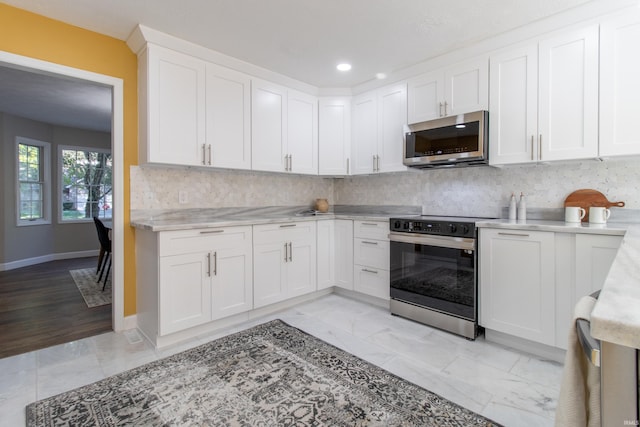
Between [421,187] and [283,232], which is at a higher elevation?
[421,187]

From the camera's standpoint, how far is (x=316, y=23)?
244cm

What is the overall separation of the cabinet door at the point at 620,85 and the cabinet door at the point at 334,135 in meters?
2.34

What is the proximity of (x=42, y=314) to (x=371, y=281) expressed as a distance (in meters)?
3.36

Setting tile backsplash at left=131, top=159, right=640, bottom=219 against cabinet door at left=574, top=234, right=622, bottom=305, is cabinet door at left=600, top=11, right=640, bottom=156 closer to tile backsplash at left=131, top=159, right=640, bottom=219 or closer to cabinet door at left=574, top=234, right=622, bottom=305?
tile backsplash at left=131, top=159, right=640, bottom=219

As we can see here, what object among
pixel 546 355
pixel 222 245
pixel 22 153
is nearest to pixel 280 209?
pixel 222 245

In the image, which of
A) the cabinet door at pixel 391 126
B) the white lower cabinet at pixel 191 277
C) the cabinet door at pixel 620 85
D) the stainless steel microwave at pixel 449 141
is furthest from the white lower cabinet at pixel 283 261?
the cabinet door at pixel 620 85

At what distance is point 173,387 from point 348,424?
3.56 ft

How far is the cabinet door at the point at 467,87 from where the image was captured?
2.74 meters

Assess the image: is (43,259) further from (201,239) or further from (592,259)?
(592,259)

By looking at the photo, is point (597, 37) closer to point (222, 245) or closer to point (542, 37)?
point (542, 37)

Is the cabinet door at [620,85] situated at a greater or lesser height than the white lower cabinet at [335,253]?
greater

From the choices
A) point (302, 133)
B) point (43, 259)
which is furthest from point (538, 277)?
point (43, 259)

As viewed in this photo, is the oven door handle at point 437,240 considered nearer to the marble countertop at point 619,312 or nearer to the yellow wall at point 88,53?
the marble countertop at point 619,312

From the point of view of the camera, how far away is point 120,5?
223 centimetres
